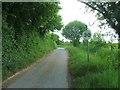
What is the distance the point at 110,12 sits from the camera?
53.5 ft

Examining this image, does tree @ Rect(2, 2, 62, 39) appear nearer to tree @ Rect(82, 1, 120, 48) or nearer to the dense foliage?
the dense foliage

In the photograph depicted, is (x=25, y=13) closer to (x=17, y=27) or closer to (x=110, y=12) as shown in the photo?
(x=17, y=27)

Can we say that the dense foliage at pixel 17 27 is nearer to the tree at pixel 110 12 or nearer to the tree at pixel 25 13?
the tree at pixel 25 13

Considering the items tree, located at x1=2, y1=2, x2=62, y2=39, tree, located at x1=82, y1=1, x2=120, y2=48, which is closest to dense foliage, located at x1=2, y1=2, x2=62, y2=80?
tree, located at x1=2, y1=2, x2=62, y2=39

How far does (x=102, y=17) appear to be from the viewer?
56.6 ft

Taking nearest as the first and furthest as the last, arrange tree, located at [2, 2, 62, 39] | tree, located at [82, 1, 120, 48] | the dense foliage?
tree, located at [82, 1, 120, 48] < the dense foliage < tree, located at [2, 2, 62, 39]

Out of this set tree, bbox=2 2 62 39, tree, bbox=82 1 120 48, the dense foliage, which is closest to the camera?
tree, bbox=82 1 120 48

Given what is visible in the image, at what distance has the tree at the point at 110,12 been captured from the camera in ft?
51.6

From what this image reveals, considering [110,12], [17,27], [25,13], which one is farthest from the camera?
[25,13]

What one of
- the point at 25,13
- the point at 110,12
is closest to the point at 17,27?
the point at 25,13

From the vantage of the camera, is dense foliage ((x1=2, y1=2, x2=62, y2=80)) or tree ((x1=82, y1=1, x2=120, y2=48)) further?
dense foliage ((x1=2, y1=2, x2=62, y2=80))

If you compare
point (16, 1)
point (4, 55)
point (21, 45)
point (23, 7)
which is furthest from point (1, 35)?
point (21, 45)

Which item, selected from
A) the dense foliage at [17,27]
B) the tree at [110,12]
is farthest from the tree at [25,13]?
the tree at [110,12]

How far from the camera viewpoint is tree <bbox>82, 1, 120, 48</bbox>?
1574cm
